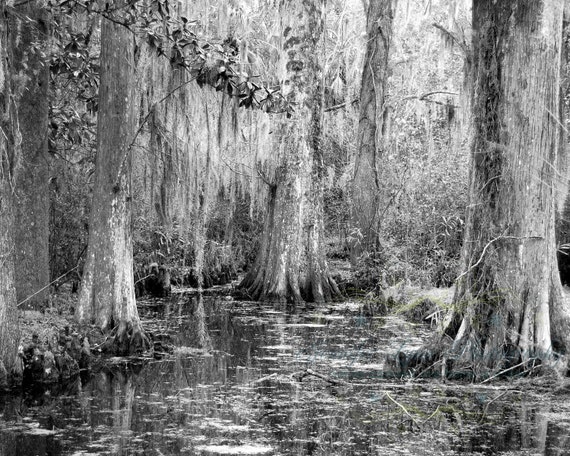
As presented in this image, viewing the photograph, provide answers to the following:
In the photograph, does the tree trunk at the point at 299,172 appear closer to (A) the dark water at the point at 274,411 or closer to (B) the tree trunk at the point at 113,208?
(A) the dark water at the point at 274,411

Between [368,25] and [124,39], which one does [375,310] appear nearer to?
[124,39]

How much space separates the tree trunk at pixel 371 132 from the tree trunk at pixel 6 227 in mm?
10175

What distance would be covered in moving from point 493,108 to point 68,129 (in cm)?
636

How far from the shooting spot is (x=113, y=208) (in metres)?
9.12

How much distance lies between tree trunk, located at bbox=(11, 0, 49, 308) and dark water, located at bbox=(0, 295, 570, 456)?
1781 mm

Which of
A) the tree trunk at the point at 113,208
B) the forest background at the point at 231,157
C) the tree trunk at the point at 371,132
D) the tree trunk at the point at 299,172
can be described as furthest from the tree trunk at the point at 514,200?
the tree trunk at the point at 371,132

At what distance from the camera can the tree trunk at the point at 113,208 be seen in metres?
8.87

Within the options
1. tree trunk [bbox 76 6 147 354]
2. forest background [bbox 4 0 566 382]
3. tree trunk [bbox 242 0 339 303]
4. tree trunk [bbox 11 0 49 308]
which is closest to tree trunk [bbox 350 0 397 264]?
forest background [bbox 4 0 566 382]

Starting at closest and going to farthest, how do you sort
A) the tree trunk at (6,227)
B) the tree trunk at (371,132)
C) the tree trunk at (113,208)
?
the tree trunk at (6,227), the tree trunk at (113,208), the tree trunk at (371,132)

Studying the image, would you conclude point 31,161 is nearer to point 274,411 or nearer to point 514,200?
point 274,411

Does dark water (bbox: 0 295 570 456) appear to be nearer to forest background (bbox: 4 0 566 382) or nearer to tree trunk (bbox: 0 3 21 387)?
tree trunk (bbox: 0 3 21 387)

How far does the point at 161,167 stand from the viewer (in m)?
11.8

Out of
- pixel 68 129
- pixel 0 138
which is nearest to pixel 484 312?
pixel 0 138

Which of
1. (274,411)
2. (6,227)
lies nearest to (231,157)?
(6,227)
